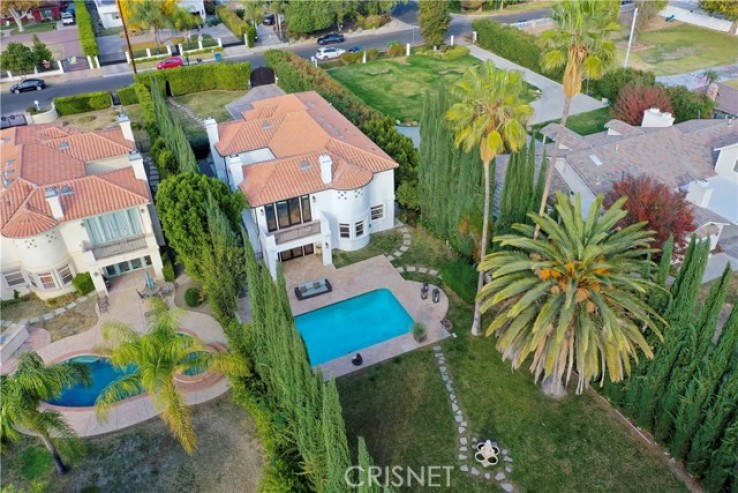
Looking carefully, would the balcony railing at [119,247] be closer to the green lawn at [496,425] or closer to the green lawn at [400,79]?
the green lawn at [496,425]

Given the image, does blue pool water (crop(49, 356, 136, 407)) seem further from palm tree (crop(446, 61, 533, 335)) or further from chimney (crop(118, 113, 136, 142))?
palm tree (crop(446, 61, 533, 335))

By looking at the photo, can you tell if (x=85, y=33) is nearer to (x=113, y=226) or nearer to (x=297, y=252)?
(x=113, y=226)

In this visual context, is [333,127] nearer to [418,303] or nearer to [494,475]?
[418,303]

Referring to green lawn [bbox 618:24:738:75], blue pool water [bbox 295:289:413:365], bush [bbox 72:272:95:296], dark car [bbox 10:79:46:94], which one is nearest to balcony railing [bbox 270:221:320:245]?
blue pool water [bbox 295:289:413:365]

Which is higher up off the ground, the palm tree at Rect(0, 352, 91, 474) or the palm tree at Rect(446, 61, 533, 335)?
the palm tree at Rect(446, 61, 533, 335)

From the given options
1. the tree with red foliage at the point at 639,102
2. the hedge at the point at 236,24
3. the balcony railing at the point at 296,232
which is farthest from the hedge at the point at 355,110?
the tree with red foliage at the point at 639,102

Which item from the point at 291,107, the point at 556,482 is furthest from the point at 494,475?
the point at 291,107
